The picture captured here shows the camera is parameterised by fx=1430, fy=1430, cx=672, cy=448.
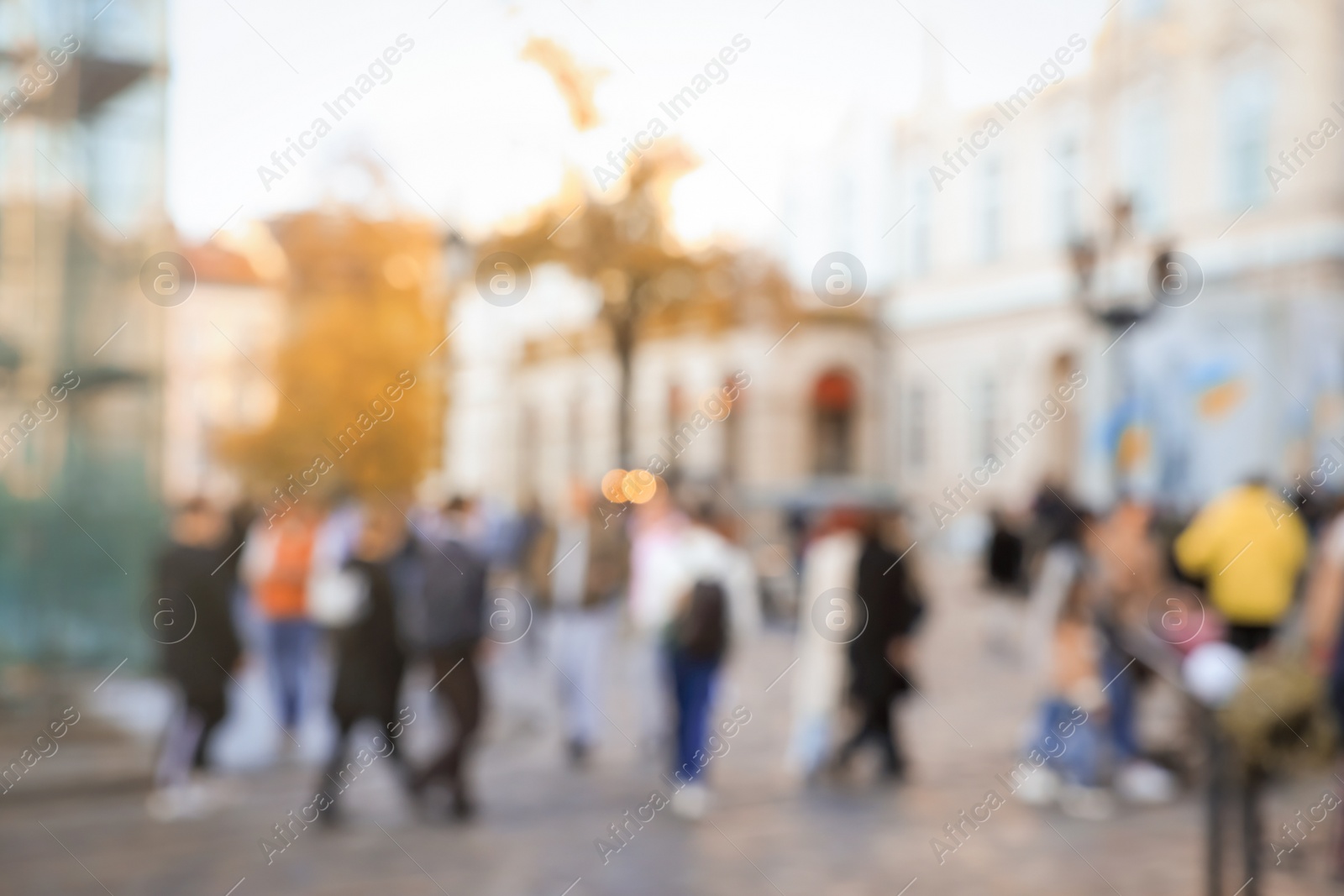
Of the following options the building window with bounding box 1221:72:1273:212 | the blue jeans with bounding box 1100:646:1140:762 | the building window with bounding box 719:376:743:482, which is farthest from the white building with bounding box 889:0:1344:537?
the blue jeans with bounding box 1100:646:1140:762

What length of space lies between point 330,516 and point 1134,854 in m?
7.12

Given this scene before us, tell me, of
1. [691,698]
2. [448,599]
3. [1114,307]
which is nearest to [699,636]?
[691,698]

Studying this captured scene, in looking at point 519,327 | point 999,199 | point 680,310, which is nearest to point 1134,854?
point 680,310

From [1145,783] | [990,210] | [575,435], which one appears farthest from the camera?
[990,210]

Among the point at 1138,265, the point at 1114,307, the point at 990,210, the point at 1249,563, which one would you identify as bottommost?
the point at 1249,563

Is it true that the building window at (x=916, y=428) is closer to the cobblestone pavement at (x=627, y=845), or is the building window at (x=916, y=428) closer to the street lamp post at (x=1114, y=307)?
the street lamp post at (x=1114, y=307)

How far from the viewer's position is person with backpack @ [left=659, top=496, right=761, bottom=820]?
26.8 feet

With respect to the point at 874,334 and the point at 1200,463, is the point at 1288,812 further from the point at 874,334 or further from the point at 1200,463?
the point at 874,334

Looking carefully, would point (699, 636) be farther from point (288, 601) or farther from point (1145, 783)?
point (288, 601)

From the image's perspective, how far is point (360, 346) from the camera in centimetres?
2256

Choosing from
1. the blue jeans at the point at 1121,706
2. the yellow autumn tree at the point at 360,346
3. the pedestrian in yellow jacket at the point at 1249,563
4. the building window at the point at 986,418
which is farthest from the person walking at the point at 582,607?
the building window at the point at 986,418

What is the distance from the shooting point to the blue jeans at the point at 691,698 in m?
8.20

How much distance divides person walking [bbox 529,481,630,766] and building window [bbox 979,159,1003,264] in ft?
75.0

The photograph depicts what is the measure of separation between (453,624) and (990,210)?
84.2ft
